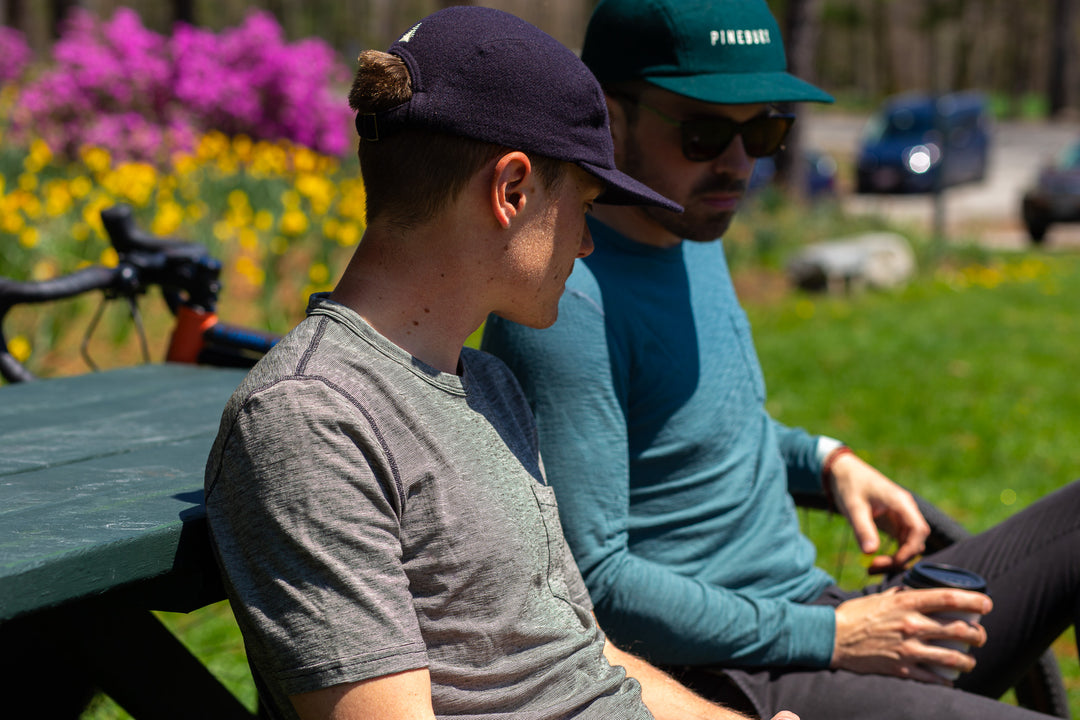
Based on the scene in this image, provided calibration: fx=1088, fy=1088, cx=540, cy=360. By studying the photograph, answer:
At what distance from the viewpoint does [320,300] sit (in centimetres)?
127

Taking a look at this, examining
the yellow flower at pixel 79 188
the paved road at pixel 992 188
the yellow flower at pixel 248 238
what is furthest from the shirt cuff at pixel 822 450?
the paved road at pixel 992 188

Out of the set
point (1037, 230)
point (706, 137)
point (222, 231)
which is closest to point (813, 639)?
point (706, 137)

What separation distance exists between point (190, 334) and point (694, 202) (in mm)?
1139

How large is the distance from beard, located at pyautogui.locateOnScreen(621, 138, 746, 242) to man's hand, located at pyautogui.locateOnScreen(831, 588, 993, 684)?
0.70 meters

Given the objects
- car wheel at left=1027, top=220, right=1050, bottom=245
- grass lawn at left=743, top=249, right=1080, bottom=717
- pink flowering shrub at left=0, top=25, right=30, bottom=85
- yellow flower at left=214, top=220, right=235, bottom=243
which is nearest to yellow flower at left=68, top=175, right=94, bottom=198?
yellow flower at left=214, top=220, right=235, bottom=243

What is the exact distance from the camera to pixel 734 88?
1889mm

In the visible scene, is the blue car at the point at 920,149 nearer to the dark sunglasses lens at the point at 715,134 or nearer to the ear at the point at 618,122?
the dark sunglasses lens at the point at 715,134

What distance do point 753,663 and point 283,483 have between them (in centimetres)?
99

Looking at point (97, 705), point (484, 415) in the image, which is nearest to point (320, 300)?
point (484, 415)

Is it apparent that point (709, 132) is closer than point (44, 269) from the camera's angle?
Yes

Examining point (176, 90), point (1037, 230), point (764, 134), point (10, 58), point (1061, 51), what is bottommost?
point (1037, 230)

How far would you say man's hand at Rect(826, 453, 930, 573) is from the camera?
2186 millimetres

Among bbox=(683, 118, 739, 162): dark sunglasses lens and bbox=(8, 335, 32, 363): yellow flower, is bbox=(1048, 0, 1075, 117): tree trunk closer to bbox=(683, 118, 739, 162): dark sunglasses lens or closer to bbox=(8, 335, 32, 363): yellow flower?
bbox=(8, 335, 32, 363): yellow flower

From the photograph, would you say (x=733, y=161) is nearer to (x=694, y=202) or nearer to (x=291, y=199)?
(x=694, y=202)
